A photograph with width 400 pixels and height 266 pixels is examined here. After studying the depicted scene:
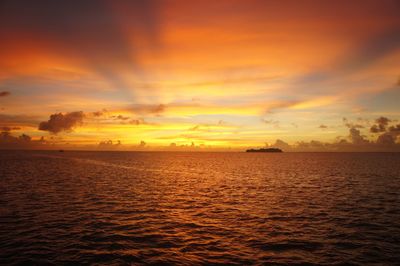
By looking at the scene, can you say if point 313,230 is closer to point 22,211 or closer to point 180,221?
point 180,221

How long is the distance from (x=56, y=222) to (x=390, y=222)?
38.2m

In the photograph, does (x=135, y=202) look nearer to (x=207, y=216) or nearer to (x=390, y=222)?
(x=207, y=216)

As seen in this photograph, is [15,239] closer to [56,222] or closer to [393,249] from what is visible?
[56,222]

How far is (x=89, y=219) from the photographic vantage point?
1419 inches

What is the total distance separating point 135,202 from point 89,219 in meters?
13.1

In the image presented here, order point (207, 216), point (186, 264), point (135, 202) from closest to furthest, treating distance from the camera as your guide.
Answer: point (186, 264) < point (207, 216) < point (135, 202)

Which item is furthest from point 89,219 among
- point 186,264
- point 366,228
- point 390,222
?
point 390,222

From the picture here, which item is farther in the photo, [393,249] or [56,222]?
[56,222]

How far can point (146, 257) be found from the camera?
23.7 metres

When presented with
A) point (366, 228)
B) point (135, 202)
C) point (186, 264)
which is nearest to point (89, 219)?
point (135, 202)

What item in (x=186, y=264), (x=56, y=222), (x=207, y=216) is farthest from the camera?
(x=207, y=216)

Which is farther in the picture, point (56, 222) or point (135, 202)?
point (135, 202)

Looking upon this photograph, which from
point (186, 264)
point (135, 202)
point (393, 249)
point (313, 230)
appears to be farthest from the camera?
point (135, 202)

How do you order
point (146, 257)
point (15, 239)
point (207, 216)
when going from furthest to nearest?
point (207, 216) → point (15, 239) → point (146, 257)
